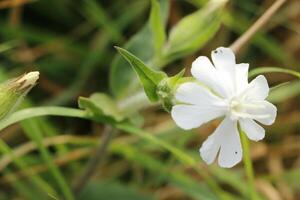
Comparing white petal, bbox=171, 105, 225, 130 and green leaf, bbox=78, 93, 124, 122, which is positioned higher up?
green leaf, bbox=78, 93, 124, 122

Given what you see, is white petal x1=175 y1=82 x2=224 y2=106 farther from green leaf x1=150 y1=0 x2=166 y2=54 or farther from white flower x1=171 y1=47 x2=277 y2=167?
green leaf x1=150 y1=0 x2=166 y2=54

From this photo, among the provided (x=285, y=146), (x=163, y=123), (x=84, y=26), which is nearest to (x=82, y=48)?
(x=84, y=26)

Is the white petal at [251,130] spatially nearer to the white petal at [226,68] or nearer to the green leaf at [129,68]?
the white petal at [226,68]

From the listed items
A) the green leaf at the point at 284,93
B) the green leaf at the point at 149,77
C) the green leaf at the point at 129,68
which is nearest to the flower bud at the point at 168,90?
the green leaf at the point at 149,77

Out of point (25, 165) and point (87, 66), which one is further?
point (87, 66)

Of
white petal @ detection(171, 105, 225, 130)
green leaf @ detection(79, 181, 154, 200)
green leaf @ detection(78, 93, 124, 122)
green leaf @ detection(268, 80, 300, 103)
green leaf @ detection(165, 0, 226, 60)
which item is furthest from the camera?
green leaf @ detection(268, 80, 300, 103)

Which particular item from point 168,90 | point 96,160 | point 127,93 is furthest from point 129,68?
point 168,90

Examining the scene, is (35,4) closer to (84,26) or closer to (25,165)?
(84,26)

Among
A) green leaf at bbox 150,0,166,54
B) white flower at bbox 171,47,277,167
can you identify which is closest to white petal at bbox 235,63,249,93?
A: white flower at bbox 171,47,277,167
